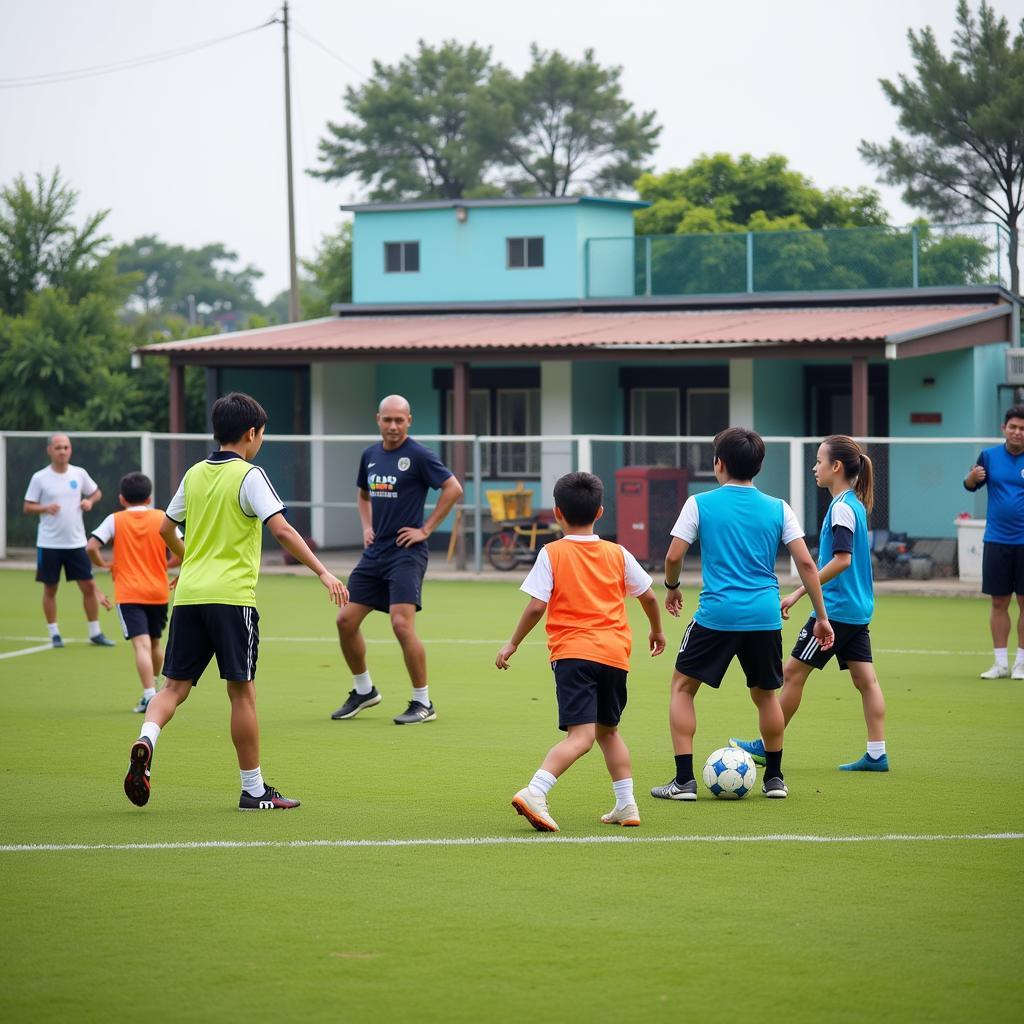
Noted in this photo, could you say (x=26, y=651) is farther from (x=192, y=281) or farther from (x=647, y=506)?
(x=192, y=281)

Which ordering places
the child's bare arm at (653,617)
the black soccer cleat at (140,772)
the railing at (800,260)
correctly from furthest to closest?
1. the railing at (800,260)
2. the black soccer cleat at (140,772)
3. the child's bare arm at (653,617)

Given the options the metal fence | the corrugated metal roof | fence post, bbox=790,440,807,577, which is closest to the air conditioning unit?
the corrugated metal roof

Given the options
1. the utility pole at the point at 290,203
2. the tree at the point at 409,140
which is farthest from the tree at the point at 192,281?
the utility pole at the point at 290,203

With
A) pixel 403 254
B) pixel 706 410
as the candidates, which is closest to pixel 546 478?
pixel 706 410

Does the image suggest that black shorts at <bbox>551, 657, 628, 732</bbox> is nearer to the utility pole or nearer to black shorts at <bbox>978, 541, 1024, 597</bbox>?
black shorts at <bbox>978, 541, 1024, 597</bbox>

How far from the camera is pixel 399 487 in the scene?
1095 cm

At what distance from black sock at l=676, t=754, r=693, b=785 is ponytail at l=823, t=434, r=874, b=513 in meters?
1.79

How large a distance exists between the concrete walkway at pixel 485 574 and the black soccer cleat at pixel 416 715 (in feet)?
35.8

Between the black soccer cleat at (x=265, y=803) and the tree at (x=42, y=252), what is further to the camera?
the tree at (x=42, y=252)

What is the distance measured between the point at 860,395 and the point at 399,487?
1387 cm

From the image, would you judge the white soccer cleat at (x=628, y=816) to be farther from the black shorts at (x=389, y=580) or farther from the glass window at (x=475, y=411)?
the glass window at (x=475, y=411)

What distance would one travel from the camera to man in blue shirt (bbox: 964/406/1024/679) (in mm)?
12500

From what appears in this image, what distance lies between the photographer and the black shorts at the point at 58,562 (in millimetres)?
15648

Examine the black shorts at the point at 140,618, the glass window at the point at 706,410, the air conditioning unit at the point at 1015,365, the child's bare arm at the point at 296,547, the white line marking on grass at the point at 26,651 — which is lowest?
the white line marking on grass at the point at 26,651
